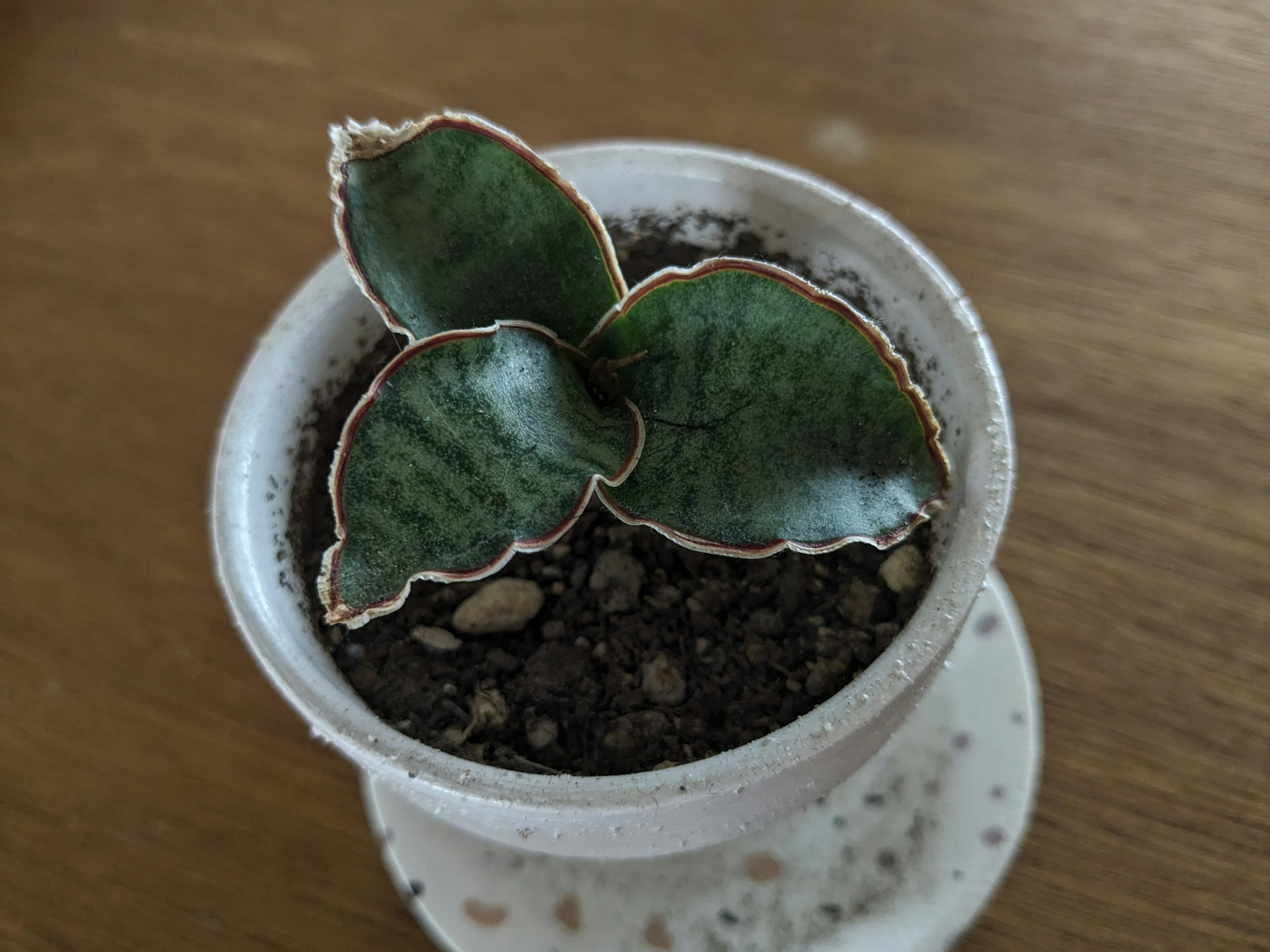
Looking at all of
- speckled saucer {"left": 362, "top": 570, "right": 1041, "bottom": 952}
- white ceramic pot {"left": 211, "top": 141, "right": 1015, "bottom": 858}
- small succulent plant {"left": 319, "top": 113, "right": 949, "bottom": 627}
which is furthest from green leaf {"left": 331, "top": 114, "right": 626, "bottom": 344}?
speckled saucer {"left": 362, "top": 570, "right": 1041, "bottom": 952}

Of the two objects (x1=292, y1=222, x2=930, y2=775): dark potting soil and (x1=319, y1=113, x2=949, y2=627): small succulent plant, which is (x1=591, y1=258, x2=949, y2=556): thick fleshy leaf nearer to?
(x1=319, y1=113, x2=949, y2=627): small succulent plant

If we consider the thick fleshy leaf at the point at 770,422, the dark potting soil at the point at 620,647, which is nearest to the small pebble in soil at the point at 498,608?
the dark potting soil at the point at 620,647

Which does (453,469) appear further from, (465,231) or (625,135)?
(625,135)

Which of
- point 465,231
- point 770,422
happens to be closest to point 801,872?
point 770,422

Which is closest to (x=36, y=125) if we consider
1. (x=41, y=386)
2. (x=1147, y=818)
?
(x=41, y=386)

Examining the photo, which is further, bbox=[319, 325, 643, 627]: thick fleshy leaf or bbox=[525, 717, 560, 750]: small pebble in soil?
bbox=[525, 717, 560, 750]: small pebble in soil

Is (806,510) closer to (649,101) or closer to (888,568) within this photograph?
(888,568)
